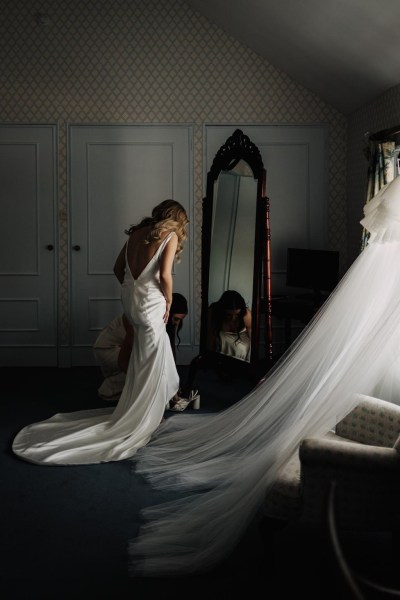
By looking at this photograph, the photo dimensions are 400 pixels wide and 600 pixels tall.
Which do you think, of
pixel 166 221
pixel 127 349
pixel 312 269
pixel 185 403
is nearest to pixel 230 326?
pixel 185 403

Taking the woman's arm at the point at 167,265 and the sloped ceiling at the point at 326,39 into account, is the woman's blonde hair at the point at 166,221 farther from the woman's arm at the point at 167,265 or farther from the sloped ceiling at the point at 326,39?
the sloped ceiling at the point at 326,39

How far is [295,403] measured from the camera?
3.13 meters

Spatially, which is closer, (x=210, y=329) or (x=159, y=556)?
(x=159, y=556)

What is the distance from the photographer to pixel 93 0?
6891 mm

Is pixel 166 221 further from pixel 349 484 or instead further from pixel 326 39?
pixel 349 484

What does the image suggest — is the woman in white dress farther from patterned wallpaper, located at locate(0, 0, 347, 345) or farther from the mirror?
patterned wallpaper, located at locate(0, 0, 347, 345)

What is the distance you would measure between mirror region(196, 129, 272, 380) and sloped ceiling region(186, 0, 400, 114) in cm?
102

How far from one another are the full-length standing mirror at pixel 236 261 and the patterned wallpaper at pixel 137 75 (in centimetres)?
158

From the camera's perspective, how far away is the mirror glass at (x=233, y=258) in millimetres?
5195

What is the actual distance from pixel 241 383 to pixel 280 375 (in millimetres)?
3034

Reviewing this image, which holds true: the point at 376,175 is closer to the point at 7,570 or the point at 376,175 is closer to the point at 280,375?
the point at 280,375


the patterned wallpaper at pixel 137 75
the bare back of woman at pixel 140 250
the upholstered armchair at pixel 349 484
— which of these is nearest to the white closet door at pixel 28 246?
the patterned wallpaper at pixel 137 75

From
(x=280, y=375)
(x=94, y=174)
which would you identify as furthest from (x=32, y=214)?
(x=280, y=375)

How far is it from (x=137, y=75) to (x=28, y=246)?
6.64 feet
